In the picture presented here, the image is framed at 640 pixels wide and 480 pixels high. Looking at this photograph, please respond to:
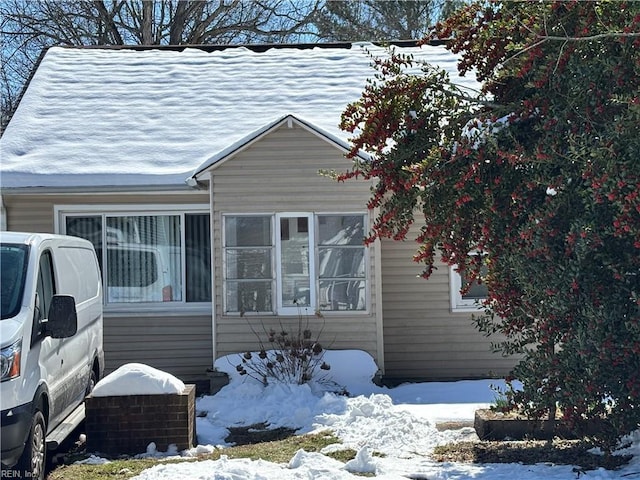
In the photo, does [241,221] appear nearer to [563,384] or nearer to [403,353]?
[403,353]

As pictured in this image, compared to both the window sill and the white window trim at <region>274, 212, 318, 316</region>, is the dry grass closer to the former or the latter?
the white window trim at <region>274, 212, 318, 316</region>

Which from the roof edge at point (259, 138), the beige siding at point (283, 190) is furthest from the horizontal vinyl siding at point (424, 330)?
the roof edge at point (259, 138)

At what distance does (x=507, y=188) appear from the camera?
667cm

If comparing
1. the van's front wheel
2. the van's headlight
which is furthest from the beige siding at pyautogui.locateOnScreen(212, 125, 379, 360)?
the van's headlight

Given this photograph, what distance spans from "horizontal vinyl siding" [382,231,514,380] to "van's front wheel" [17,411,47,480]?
266 inches

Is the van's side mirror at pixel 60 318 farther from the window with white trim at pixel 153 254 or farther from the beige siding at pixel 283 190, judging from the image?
the window with white trim at pixel 153 254

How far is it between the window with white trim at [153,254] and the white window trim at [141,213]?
0.04 metres

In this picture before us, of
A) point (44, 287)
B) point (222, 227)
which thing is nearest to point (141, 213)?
point (222, 227)

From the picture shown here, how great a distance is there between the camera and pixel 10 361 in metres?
5.82

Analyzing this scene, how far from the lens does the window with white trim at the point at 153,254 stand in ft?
41.1

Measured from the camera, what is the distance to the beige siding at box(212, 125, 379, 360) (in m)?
11.5

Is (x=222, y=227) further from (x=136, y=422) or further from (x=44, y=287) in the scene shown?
(x=44, y=287)

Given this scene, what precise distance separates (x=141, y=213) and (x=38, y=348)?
20.7 feet

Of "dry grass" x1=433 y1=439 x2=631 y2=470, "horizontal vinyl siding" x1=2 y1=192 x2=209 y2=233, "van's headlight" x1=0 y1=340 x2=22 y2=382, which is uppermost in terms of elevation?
"horizontal vinyl siding" x1=2 y1=192 x2=209 y2=233
